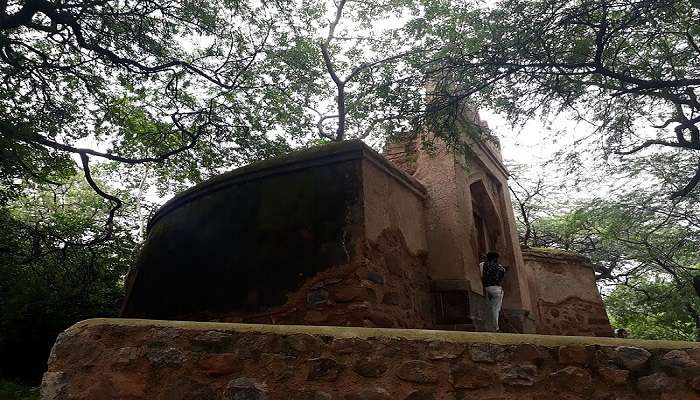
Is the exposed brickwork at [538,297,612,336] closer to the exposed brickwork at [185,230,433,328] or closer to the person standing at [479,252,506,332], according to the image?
the person standing at [479,252,506,332]

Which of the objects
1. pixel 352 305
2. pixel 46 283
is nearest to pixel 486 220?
pixel 352 305

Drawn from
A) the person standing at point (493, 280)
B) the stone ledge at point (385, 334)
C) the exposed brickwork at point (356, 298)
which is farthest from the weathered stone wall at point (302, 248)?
the stone ledge at point (385, 334)

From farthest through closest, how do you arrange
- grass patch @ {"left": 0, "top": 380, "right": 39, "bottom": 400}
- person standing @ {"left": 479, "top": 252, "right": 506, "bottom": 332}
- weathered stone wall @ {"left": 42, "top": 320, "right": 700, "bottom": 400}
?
grass patch @ {"left": 0, "top": 380, "right": 39, "bottom": 400} < person standing @ {"left": 479, "top": 252, "right": 506, "bottom": 332} < weathered stone wall @ {"left": 42, "top": 320, "right": 700, "bottom": 400}

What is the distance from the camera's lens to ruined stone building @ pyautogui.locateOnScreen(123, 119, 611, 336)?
432 centimetres

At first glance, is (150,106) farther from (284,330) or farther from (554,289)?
(554,289)

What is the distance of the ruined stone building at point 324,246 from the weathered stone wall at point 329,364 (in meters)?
1.90

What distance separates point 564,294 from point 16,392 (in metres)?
10.3

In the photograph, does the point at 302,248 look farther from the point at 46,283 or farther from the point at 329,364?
the point at 46,283

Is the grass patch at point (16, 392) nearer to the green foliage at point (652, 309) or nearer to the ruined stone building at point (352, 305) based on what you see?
the ruined stone building at point (352, 305)

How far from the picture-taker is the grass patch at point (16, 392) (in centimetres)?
645

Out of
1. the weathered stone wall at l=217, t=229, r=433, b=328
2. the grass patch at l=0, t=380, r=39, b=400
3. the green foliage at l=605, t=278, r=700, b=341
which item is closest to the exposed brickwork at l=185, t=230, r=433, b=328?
the weathered stone wall at l=217, t=229, r=433, b=328

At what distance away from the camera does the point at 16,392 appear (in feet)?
22.4

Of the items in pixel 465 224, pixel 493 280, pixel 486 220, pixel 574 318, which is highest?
pixel 486 220

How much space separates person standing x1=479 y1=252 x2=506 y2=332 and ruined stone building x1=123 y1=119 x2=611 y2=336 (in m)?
0.15
